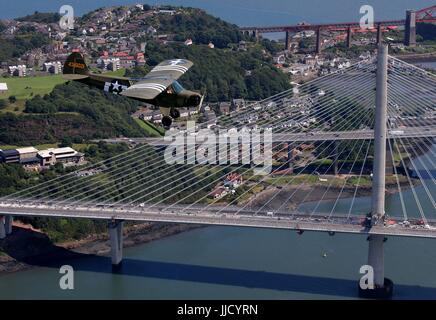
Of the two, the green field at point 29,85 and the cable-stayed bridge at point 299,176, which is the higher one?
the green field at point 29,85

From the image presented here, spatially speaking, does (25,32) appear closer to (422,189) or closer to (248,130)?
(248,130)

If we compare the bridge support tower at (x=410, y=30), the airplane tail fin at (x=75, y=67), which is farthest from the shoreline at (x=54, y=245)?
the bridge support tower at (x=410, y=30)

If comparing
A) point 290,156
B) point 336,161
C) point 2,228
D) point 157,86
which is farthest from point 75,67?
point 336,161

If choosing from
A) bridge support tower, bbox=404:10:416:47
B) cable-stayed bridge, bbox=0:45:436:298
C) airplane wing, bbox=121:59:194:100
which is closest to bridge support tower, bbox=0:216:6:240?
cable-stayed bridge, bbox=0:45:436:298

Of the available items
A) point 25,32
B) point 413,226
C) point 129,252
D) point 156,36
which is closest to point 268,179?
point 129,252

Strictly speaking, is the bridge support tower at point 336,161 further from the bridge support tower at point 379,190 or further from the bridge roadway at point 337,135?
the bridge support tower at point 379,190

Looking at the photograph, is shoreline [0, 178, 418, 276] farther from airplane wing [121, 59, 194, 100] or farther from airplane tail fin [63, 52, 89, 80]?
airplane wing [121, 59, 194, 100]

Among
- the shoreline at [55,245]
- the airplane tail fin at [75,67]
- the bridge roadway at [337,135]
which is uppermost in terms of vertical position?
the airplane tail fin at [75,67]
